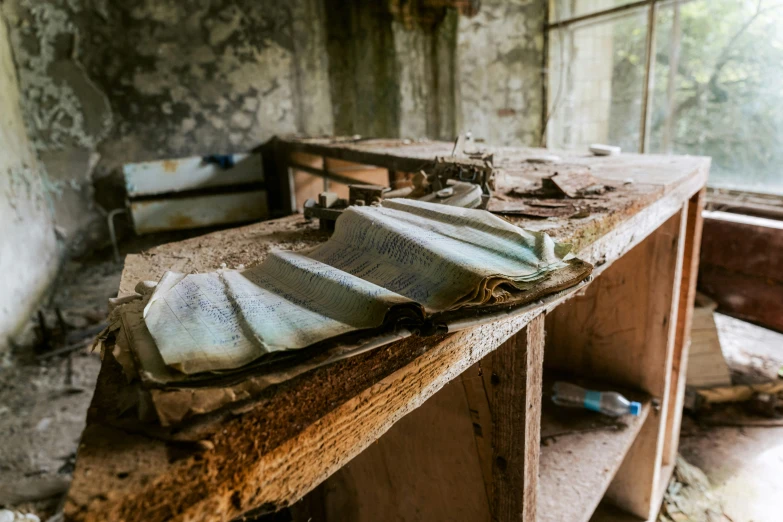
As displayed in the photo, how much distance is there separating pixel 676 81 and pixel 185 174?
140 inches

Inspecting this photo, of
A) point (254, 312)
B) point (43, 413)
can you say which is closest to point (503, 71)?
point (43, 413)

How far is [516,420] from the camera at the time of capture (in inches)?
32.5

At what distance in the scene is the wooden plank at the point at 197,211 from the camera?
3588 millimetres

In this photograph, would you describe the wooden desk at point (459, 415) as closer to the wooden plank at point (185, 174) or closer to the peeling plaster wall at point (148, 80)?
the wooden plank at point (185, 174)

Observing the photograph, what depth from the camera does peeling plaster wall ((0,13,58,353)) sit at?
7.60 ft

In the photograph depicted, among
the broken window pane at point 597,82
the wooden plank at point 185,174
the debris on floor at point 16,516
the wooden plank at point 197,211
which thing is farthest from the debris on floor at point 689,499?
the wooden plank at point 185,174

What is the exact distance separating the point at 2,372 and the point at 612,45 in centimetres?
439

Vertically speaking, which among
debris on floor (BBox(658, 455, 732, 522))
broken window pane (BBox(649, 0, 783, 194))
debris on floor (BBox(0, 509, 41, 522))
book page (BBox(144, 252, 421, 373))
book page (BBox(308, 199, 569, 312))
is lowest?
debris on floor (BBox(658, 455, 732, 522))

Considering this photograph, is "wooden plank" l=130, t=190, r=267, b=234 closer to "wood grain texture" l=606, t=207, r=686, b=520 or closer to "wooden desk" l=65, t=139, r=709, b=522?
"wooden desk" l=65, t=139, r=709, b=522

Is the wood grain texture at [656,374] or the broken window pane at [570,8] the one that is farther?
the broken window pane at [570,8]

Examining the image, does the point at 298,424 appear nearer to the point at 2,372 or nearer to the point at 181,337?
the point at 181,337

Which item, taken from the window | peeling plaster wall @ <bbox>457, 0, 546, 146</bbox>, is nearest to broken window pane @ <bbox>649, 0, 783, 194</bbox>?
the window

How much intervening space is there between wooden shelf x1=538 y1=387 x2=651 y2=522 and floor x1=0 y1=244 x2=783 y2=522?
72 centimetres

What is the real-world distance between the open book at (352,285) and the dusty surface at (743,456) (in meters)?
1.82
